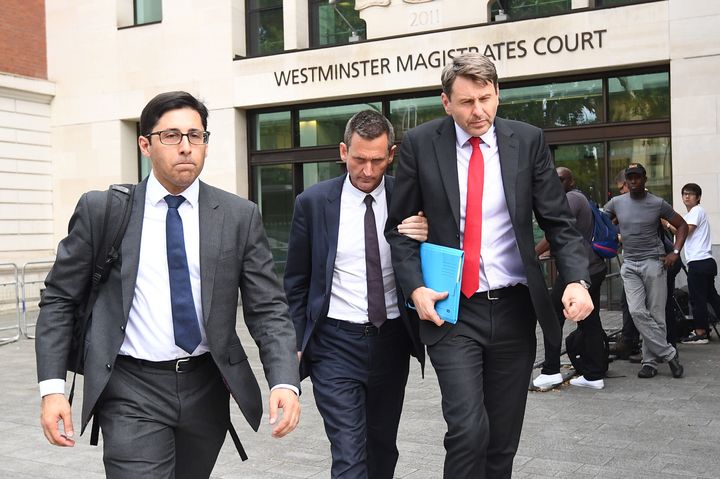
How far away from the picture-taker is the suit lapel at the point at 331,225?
13.8 feet

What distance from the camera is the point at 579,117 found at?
1480 centimetres

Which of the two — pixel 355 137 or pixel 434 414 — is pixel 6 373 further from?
pixel 355 137

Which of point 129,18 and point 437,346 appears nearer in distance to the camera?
point 437,346

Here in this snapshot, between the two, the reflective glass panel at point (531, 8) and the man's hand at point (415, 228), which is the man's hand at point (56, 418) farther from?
the reflective glass panel at point (531, 8)

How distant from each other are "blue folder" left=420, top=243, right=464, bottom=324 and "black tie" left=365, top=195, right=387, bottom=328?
40 centimetres

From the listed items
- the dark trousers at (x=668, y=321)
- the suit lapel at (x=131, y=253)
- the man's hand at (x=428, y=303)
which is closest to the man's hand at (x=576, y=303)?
the man's hand at (x=428, y=303)

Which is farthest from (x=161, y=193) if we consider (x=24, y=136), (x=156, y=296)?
(x=24, y=136)

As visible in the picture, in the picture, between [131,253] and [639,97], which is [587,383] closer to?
[131,253]

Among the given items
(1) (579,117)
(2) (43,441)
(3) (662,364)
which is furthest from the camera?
(1) (579,117)

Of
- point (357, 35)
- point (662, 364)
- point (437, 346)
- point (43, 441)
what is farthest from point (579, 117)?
point (437, 346)

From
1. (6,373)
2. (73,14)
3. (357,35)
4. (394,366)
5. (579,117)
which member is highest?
(73,14)

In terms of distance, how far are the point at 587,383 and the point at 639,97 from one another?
7564mm

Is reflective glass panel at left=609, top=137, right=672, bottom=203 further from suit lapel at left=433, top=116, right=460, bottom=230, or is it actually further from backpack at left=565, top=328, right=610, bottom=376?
suit lapel at left=433, top=116, right=460, bottom=230

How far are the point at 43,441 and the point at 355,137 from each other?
4.09 meters
